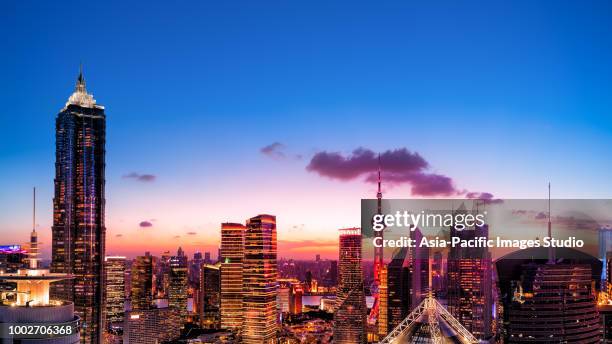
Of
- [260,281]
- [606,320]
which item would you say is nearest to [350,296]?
[260,281]

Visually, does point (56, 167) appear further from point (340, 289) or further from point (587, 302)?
point (587, 302)

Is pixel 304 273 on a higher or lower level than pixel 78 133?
lower

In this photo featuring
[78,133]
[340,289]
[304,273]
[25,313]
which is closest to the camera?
[25,313]

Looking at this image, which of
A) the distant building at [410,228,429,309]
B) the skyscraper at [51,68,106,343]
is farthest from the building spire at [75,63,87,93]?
Answer: the distant building at [410,228,429,309]

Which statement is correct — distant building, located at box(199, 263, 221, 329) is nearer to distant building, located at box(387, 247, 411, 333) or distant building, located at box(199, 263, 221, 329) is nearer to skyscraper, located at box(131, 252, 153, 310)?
skyscraper, located at box(131, 252, 153, 310)

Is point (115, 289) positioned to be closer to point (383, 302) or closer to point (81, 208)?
point (81, 208)

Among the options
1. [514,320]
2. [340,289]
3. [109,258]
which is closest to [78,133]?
[109,258]
